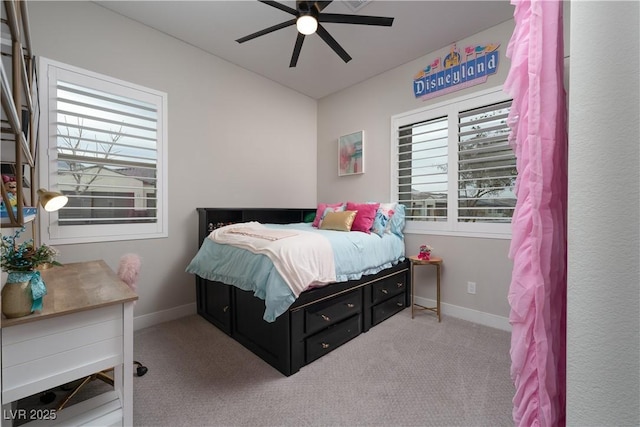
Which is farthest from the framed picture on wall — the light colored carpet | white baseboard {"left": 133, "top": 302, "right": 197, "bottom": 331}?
white baseboard {"left": 133, "top": 302, "right": 197, "bottom": 331}

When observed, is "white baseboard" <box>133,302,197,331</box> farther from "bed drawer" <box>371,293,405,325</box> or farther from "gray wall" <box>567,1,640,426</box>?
"gray wall" <box>567,1,640,426</box>

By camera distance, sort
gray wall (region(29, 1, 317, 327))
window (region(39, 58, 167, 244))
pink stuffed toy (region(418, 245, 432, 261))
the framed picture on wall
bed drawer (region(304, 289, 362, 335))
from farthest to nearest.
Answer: the framed picture on wall
pink stuffed toy (region(418, 245, 432, 261))
gray wall (region(29, 1, 317, 327))
window (region(39, 58, 167, 244))
bed drawer (region(304, 289, 362, 335))

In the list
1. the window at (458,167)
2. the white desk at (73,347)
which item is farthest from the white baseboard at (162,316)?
the window at (458,167)

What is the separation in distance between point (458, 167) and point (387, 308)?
1.65m

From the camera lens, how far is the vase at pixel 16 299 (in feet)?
2.99

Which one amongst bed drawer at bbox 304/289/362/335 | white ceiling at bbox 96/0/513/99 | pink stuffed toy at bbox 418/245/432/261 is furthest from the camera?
pink stuffed toy at bbox 418/245/432/261

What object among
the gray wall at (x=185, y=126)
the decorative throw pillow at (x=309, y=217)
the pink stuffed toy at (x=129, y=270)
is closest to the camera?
the pink stuffed toy at (x=129, y=270)

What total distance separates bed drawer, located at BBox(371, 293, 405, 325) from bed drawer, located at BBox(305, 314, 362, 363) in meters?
0.25

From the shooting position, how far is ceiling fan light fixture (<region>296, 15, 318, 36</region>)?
76.7 inches

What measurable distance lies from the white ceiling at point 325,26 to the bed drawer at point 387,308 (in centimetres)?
272

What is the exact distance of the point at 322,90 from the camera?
13.0ft

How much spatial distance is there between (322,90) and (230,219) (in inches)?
91.5

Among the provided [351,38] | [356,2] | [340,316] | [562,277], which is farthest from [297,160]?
[562,277]

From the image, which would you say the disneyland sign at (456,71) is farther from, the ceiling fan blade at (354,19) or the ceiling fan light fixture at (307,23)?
the ceiling fan light fixture at (307,23)
